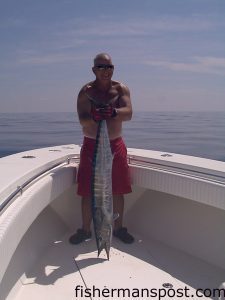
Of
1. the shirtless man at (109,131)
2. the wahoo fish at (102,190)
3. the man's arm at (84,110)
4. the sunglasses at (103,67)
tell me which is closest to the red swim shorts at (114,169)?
the shirtless man at (109,131)

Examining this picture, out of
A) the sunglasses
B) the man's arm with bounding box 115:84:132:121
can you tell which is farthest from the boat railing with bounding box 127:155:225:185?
the sunglasses

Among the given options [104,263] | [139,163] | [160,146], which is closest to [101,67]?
[139,163]

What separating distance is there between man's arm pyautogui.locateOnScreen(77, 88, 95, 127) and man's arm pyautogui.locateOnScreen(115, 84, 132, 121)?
0.77 feet

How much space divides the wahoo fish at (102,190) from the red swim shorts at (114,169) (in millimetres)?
421

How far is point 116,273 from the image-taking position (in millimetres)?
2719

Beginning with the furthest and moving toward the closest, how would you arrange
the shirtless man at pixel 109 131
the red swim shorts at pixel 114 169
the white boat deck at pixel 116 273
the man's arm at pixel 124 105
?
the red swim shorts at pixel 114 169 < the shirtless man at pixel 109 131 < the man's arm at pixel 124 105 < the white boat deck at pixel 116 273

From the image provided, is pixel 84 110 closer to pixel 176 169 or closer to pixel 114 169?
pixel 114 169

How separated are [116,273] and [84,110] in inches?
52.2

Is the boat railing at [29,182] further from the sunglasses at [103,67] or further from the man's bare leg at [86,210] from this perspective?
the sunglasses at [103,67]

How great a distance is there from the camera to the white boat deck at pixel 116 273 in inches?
96.9

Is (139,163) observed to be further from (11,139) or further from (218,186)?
(11,139)

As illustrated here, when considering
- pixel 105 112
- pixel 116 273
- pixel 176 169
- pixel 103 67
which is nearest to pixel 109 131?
pixel 105 112

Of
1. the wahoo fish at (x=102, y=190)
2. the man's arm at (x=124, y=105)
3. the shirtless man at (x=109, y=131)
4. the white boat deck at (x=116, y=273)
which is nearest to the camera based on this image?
the white boat deck at (x=116, y=273)

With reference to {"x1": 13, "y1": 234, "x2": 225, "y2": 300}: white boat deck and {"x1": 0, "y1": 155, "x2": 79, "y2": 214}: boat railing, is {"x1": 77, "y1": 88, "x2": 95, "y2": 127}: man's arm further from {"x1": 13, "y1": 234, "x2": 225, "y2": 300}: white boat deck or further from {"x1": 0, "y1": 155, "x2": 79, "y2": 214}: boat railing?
{"x1": 13, "y1": 234, "x2": 225, "y2": 300}: white boat deck
